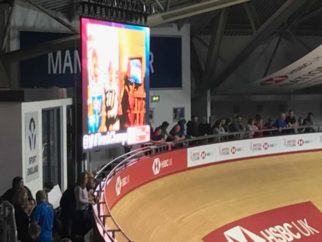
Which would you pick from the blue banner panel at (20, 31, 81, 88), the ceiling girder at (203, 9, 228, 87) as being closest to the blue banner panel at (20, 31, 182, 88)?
the blue banner panel at (20, 31, 81, 88)

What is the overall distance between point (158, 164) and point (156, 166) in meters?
0.14

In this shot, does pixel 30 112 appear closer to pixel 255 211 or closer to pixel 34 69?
pixel 255 211

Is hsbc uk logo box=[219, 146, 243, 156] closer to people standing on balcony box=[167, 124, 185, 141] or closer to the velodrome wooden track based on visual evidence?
the velodrome wooden track

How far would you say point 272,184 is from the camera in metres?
21.9

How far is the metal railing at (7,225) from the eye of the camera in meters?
7.00

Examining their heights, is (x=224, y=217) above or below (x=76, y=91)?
below

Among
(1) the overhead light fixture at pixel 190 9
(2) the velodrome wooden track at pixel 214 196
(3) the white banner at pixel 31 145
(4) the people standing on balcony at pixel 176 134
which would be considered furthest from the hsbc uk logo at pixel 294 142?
(3) the white banner at pixel 31 145

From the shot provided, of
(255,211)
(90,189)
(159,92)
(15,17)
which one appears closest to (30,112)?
(90,189)

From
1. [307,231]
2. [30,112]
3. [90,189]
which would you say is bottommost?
[307,231]

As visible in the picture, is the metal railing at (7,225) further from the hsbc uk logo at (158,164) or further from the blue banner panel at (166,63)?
the blue banner panel at (166,63)

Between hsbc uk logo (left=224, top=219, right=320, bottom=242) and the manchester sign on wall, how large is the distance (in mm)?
7791

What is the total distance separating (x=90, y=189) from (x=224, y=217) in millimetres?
7857

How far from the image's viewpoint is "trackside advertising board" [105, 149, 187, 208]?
12519mm

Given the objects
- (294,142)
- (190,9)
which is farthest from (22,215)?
(294,142)
